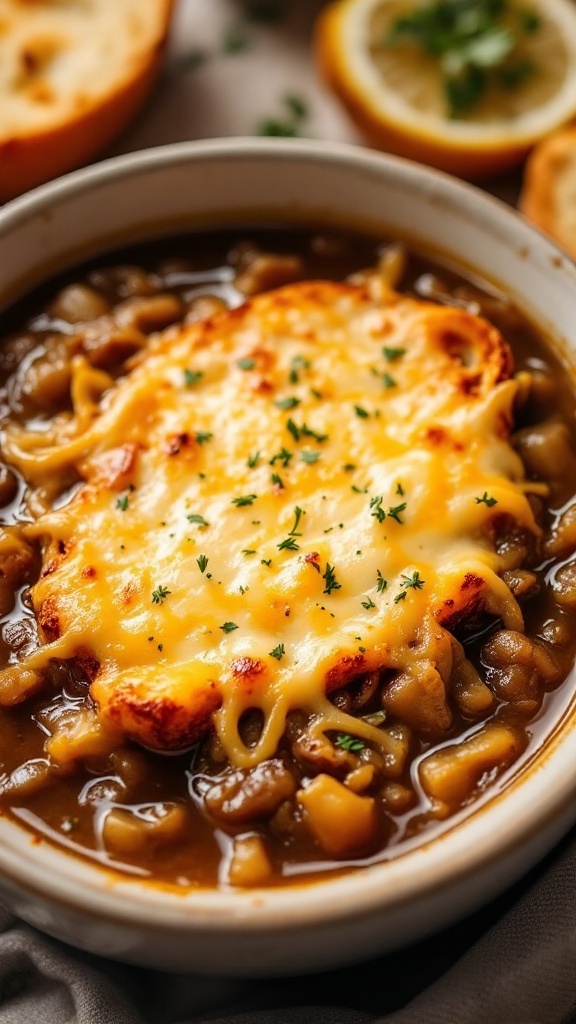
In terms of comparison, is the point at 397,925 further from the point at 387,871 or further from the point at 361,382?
the point at 361,382

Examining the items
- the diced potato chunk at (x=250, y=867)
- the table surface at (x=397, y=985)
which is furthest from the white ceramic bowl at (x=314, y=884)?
the table surface at (x=397, y=985)

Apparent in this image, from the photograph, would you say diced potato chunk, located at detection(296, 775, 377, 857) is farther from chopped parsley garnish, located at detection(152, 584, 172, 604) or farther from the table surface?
chopped parsley garnish, located at detection(152, 584, 172, 604)

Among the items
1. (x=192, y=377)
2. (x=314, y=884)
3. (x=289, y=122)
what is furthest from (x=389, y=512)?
(x=289, y=122)

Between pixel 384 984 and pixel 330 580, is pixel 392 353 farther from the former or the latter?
pixel 384 984

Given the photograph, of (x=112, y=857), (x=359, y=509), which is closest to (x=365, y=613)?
(x=359, y=509)

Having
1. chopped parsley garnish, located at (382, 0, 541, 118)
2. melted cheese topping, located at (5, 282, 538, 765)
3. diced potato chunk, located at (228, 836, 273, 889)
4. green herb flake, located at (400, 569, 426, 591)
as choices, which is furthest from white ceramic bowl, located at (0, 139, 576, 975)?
chopped parsley garnish, located at (382, 0, 541, 118)

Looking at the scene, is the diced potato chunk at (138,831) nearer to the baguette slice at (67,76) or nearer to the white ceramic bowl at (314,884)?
the white ceramic bowl at (314,884)
